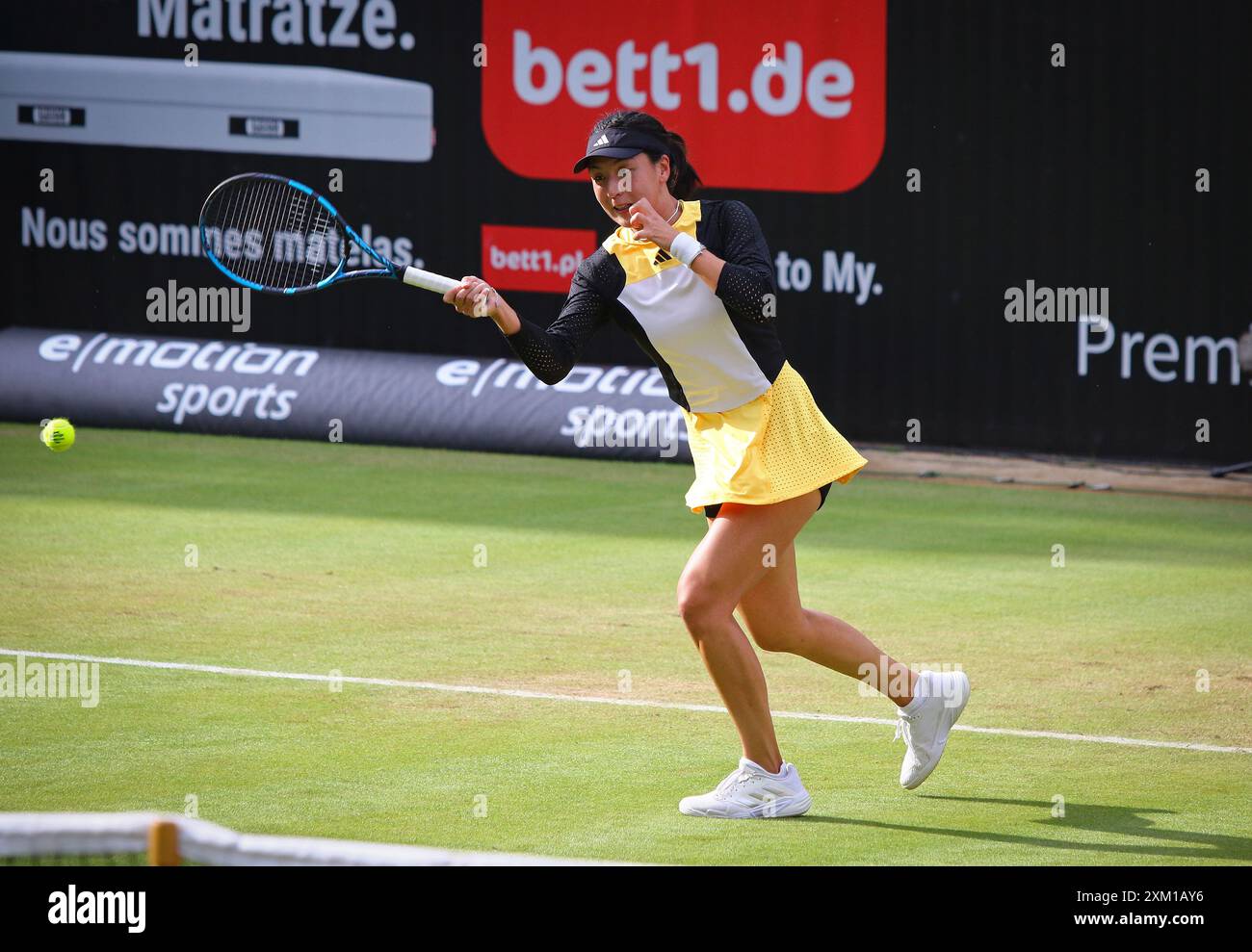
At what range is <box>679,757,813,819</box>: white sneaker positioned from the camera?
213 inches

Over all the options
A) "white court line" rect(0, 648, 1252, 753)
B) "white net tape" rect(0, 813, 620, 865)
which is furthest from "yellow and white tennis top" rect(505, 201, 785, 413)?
"white net tape" rect(0, 813, 620, 865)

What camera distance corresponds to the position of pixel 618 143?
5332 mm

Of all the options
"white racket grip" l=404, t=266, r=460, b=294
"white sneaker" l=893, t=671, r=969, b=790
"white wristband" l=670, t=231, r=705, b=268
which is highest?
"white wristband" l=670, t=231, r=705, b=268

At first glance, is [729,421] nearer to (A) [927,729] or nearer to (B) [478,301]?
(B) [478,301]

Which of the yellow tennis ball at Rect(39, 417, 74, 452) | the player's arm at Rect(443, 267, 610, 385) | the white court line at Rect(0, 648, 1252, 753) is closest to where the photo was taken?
the player's arm at Rect(443, 267, 610, 385)

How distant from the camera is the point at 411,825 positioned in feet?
17.2

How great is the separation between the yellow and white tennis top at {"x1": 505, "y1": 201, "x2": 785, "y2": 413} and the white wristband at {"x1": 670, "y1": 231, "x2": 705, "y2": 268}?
214mm

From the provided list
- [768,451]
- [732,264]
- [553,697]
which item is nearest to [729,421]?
[768,451]

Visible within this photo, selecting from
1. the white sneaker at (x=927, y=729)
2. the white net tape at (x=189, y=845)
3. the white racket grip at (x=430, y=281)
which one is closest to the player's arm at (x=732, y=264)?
the white racket grip at (x=430, y=281)

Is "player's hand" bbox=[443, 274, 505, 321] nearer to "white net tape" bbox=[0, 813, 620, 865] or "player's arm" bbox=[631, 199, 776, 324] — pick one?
"player's arm" bbox=[631, 199, 776, 324]

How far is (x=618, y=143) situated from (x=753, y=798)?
1888mm

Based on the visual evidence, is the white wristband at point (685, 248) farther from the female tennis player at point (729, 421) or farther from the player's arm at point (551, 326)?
the player's arm at point (551, 326)

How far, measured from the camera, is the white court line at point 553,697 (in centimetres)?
639

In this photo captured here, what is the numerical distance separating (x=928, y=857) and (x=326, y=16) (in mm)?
10686
